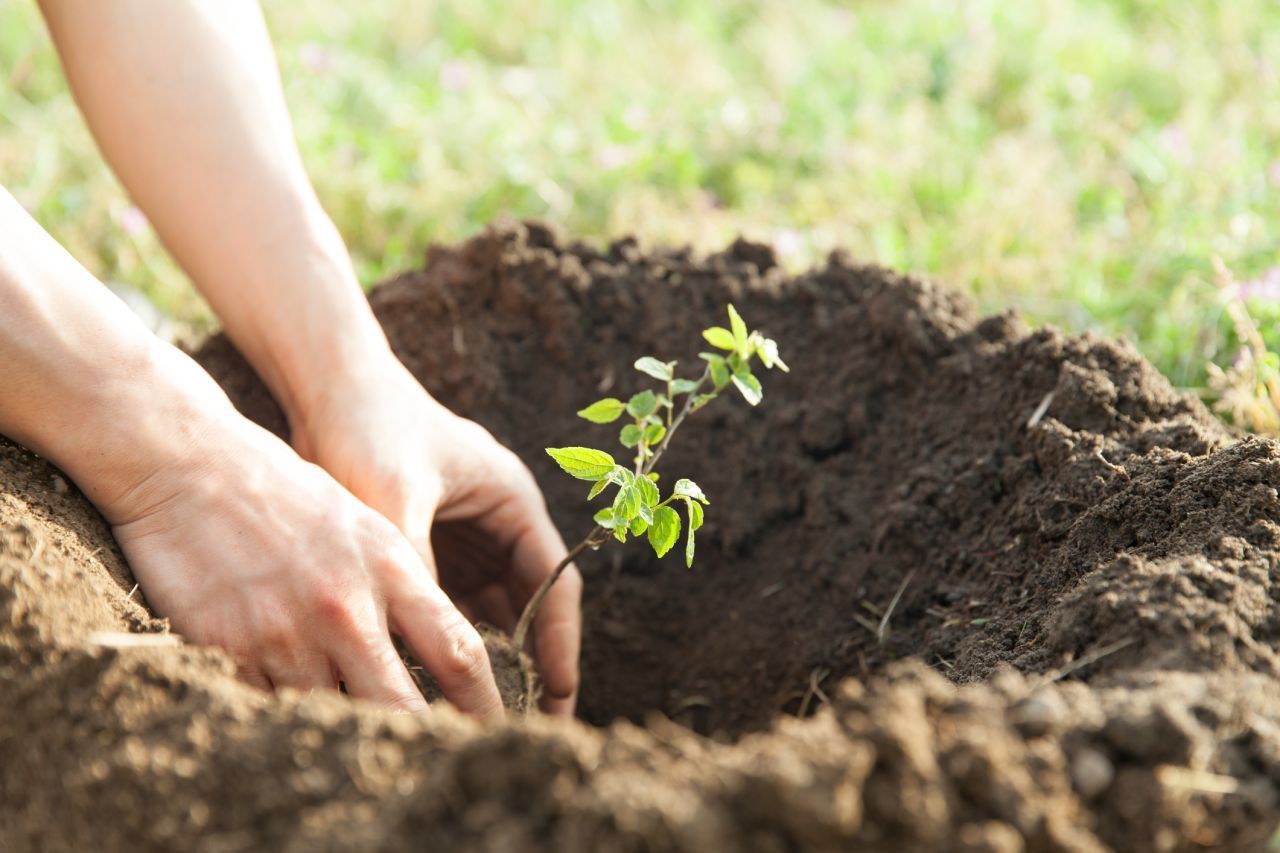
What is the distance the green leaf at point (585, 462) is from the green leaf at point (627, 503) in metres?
0.03

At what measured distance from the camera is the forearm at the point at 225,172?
2.08 meters

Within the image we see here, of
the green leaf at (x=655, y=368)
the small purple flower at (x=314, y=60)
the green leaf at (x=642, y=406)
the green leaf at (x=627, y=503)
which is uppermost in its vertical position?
the small purple flower at (x=314, y=60)

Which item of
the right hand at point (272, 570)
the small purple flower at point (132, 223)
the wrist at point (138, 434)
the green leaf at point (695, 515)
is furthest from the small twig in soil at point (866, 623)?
the small purple flower at point (132, 223)

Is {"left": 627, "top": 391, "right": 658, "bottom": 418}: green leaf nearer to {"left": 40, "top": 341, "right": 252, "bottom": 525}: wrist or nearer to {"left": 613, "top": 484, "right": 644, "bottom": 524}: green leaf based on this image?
{"left": 613, "top": 484, "right": 644, "bottom": 524}: green leaf

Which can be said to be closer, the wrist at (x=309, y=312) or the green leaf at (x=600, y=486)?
the green leaf at (x=600, y=486)

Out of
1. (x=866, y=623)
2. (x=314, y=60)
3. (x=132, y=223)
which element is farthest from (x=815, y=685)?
(x=314, y=60)

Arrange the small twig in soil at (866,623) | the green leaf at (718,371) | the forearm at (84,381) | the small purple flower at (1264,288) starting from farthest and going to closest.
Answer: the small purple flower at (1264,288) → the small twig in soil at (866,623) → the green leaf at (718,371) → the forearm at (84,381)

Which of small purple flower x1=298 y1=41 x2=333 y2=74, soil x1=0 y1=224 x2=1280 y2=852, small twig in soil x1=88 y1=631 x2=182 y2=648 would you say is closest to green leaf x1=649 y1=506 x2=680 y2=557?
soil x1=0 y1=224 x2=1280 y2=852

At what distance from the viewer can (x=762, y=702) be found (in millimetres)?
A: 2166

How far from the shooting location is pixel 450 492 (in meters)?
2.03

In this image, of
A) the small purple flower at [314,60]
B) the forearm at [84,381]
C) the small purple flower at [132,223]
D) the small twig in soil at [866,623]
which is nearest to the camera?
the forearm at [84,381]

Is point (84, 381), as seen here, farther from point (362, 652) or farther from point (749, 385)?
point (749, 385)

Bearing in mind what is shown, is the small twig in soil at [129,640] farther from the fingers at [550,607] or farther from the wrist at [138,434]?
the fingers at [550,607]

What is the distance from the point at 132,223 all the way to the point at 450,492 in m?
1.74
